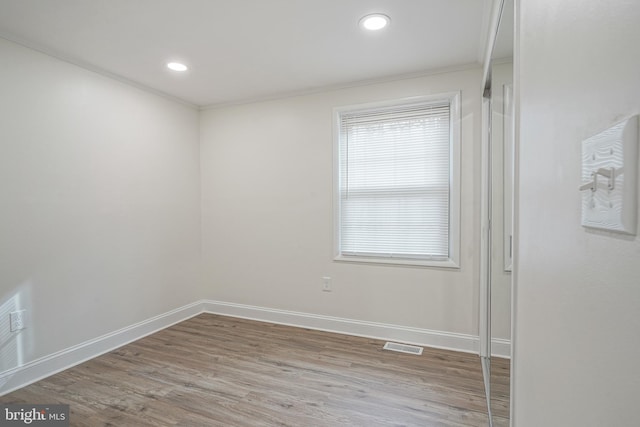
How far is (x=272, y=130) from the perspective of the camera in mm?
3490

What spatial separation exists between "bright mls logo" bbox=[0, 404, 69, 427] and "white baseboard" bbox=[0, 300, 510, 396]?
293 mm

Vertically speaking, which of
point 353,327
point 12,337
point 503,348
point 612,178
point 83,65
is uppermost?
point 83,65

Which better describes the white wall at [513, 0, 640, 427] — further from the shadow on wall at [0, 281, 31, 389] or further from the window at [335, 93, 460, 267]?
the shadow on wall at [0, 281, 31, 389]

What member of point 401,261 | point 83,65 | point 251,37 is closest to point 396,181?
point 401,261

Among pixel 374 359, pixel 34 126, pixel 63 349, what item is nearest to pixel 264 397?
pixel 374 359

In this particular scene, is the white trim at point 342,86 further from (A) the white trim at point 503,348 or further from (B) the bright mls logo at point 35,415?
(B) the bright mls logo at point 35,415

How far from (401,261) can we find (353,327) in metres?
0.80

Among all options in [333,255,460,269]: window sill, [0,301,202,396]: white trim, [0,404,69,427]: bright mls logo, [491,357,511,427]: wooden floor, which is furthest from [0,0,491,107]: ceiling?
[0,404,69,427]: bright mls logo

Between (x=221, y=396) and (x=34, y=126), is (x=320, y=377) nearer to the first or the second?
(x=221, y=396)

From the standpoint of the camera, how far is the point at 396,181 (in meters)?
3.06

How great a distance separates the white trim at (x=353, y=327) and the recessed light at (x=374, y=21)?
95.6 inches

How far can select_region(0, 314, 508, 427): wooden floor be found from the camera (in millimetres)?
1953

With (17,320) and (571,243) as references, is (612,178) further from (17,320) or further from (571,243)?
(17,320)

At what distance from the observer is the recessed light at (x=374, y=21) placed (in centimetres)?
207
